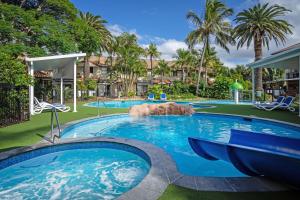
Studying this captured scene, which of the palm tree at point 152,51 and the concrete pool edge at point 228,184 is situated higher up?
the palm tree at point 152,51

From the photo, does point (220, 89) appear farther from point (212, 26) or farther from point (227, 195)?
point (227, 195)

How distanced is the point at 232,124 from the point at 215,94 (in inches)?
818

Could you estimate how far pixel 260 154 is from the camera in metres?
2.77

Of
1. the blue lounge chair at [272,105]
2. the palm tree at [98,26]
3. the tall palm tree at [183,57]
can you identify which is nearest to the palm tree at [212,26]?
the palm tree at [98,26]

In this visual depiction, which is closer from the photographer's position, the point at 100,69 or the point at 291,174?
the point at 291,174

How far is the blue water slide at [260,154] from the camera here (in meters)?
2.65

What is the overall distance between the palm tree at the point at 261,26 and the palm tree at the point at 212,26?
439cm

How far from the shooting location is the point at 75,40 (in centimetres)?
1927

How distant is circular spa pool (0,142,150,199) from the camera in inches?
166

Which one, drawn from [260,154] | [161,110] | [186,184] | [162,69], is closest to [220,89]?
[162,69]

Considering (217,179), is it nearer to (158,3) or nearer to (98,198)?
(98,198)

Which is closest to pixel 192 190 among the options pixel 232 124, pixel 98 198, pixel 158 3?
pixel 98 198

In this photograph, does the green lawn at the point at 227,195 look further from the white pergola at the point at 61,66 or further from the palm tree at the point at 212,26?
the palm tree at the point at 212,26

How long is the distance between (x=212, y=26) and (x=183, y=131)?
2352 centimetres
